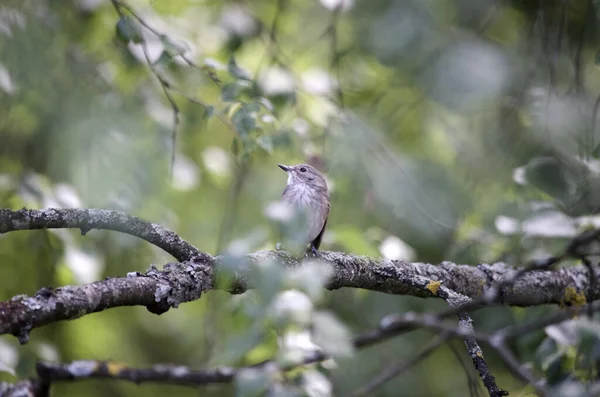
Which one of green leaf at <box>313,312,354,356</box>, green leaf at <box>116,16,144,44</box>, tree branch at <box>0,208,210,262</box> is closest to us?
green leaf at <box>313,312,354,356</box>

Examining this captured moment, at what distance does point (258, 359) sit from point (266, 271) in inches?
80.4

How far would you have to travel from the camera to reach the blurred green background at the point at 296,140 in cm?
447

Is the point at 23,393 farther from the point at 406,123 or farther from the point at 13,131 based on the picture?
the point at 406,123

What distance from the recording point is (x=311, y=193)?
236 inches

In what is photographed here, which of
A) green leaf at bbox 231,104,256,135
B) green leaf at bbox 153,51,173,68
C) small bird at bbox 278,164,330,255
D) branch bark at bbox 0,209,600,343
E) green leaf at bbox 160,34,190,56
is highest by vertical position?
small bird at bbox 278,164,330,255

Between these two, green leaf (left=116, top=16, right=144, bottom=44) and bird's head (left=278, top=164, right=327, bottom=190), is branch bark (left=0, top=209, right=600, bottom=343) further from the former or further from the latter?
bird's head (left=278, top=164, right=327, bottom=190)

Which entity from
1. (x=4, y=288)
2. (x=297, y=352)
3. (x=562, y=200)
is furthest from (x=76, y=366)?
(x=4, y=288)

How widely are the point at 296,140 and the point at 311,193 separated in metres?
0.48

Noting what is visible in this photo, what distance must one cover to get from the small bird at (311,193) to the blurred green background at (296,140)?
16cm

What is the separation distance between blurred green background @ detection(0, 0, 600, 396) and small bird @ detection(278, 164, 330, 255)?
0.16 meters

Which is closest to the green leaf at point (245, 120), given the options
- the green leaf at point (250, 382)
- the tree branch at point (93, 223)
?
the tree branch at point (93, 223)

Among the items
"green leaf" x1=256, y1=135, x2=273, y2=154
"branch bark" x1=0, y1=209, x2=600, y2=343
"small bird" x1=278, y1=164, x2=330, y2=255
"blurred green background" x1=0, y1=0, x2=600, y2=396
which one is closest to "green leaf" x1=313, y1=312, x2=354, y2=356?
"branch bark" x1=0, y1=209, x2=600, y2=343

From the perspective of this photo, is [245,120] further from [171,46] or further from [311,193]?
[311,193]

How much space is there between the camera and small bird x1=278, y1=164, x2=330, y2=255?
5.77m
